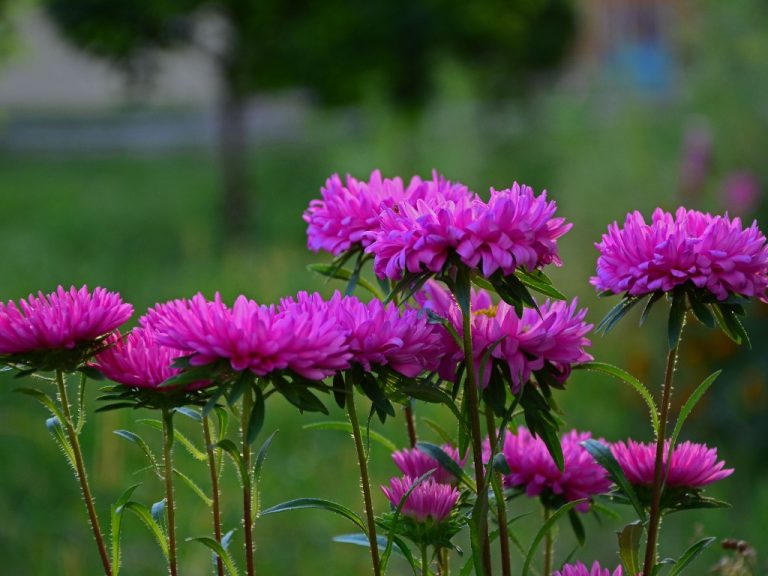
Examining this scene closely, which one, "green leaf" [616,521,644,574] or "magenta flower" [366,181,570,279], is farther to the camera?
"green leaf" [616,521,644,574]

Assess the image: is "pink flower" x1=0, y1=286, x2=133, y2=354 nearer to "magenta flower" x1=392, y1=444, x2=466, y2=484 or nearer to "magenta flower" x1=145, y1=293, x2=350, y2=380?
"magenta flower" x1=145, y1=293, x2=350, y2=380

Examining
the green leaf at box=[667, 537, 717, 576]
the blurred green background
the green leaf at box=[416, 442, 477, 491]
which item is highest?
the blurred green background

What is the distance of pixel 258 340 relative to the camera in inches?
26.0

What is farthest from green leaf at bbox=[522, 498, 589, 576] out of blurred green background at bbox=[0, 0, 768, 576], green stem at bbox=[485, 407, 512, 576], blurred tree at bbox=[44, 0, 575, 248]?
blurred tree at bbox=[44, 0, 575, 248]

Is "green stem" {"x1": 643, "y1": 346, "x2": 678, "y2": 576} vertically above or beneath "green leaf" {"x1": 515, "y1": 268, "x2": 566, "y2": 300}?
beneath

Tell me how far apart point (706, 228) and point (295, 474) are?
210 cm

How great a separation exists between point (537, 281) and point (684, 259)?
0.33ft

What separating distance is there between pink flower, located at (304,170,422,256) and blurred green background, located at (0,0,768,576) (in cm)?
50

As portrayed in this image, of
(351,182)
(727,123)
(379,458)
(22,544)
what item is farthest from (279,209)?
(351,182)

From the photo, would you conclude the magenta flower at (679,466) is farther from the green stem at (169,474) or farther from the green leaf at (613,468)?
the green stem at (169,474)

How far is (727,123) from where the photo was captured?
3.71 m

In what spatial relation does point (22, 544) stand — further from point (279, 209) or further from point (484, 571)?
point (279, 209)

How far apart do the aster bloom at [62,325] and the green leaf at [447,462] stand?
238mm

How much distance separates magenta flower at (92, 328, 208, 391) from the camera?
2.43 feet
